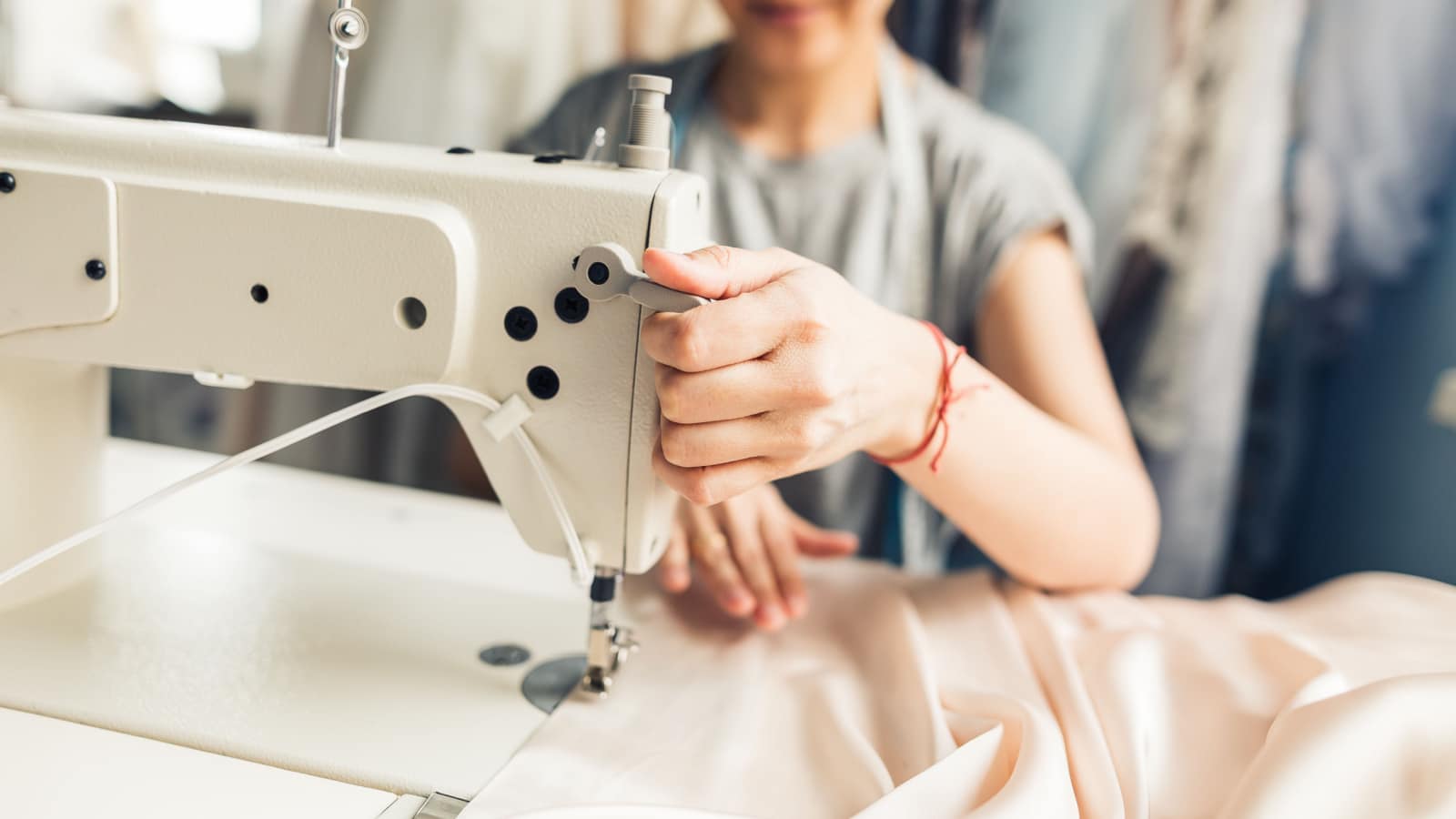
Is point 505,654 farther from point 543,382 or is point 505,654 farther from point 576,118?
point 576,118

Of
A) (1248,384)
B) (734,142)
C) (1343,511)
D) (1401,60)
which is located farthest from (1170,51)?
(1343,511)

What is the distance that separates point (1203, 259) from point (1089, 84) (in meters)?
0.33

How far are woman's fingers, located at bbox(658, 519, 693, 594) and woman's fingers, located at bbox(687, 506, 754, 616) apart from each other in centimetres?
1

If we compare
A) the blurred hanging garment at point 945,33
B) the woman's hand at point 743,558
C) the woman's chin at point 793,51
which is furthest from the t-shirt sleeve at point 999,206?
the woman's hand at point 743,558

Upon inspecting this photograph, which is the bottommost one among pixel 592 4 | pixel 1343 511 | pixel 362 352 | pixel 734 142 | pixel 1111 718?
pixel 1343 511

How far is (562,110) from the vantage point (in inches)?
63.2

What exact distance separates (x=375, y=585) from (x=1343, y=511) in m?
1.63

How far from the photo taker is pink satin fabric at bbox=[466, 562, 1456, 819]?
0.57 m

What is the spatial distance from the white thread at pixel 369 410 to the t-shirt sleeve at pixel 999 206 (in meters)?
0.83

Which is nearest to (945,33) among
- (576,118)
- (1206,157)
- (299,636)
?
(1206,157)

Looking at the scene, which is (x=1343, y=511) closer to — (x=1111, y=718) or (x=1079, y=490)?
(x=1079, y=490)

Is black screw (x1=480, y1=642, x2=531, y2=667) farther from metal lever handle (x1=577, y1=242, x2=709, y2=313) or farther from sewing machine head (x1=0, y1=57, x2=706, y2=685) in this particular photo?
metal lever handle (x1=577, y1=242, x2=709, y2=313)

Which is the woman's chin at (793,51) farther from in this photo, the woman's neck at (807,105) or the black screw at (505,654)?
the black screw at (505,654)

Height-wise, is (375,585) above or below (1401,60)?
below
